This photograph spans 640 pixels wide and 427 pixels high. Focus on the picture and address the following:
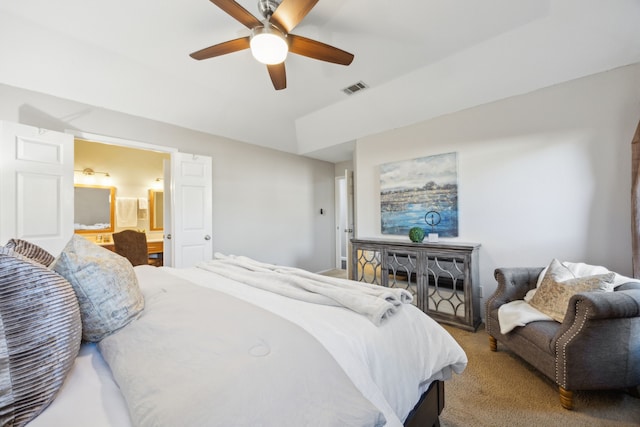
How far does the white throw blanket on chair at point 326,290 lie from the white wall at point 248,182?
2170 mm

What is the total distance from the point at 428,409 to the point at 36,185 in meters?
3.66

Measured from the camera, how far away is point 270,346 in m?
0.85

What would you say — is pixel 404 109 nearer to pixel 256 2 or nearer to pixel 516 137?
pixel 516 137

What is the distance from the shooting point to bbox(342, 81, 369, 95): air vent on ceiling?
315 cm

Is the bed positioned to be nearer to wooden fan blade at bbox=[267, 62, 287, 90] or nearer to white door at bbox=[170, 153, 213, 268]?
wooden fan blade at bbox=[267, 62, 287, 90]

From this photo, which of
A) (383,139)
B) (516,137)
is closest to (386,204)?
(383,139)

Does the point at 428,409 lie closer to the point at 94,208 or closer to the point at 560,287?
the point at 560,287

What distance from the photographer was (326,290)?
1.33 m

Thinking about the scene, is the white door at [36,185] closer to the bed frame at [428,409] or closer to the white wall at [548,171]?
the bed frame at [428,409]

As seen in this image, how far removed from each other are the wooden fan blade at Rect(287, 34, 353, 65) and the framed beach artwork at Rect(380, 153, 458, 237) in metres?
1.82

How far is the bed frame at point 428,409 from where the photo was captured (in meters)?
1.18

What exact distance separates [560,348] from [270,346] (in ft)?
6.27

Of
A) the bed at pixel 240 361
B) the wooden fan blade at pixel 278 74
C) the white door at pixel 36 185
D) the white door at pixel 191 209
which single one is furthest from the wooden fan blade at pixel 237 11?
the white door at pixel 36 185

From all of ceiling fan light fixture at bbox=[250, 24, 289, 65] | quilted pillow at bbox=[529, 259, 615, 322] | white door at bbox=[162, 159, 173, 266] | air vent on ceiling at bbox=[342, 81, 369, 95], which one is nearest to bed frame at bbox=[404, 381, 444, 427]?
quilted pillow at bbox=[529, 259, 615, 322]
